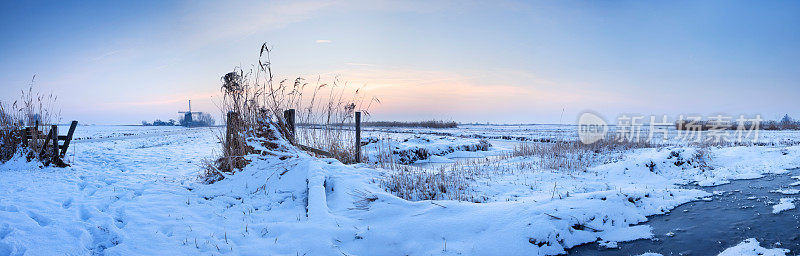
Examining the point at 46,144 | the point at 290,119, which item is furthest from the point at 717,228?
the point at 46,144

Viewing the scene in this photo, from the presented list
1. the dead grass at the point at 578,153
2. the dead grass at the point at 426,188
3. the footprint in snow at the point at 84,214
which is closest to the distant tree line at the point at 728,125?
the dead grass at the point at 578,153

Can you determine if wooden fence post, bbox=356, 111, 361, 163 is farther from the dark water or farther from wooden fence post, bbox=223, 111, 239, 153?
the dark water

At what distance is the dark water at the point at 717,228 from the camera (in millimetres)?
3992

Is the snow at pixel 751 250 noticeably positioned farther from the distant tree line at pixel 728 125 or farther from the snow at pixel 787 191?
the distant tree line at pixel 728 125

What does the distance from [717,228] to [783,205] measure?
1711mm

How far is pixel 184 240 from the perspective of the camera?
4.27 m

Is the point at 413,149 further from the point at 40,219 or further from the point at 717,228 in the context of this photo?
the point at 40,219

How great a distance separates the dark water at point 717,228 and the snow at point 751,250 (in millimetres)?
76

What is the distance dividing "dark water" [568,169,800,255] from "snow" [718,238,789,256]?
76mm

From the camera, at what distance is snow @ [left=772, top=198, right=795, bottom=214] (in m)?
5.10

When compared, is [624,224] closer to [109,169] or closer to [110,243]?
[110,243]

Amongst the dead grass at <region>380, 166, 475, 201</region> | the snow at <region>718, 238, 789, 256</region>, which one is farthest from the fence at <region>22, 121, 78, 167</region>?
the snow at <region>718, 238, 789, 256</region>

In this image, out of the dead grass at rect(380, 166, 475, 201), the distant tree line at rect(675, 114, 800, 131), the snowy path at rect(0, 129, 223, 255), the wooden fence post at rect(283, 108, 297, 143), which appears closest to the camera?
the snowy path at rect(0, 129, 223, 255)

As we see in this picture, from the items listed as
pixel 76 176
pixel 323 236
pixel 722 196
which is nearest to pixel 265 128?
pixel 76 176
